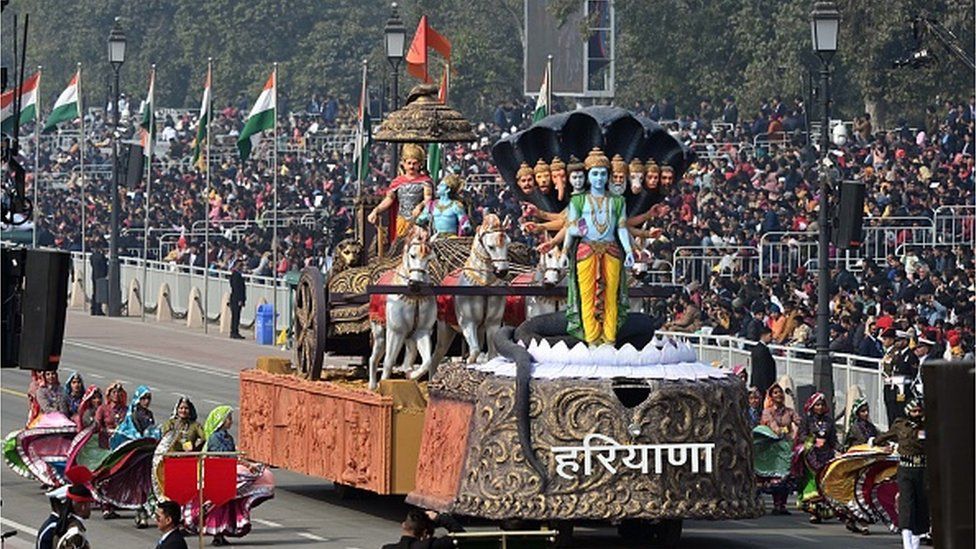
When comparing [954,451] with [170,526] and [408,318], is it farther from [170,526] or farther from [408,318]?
[408,318]

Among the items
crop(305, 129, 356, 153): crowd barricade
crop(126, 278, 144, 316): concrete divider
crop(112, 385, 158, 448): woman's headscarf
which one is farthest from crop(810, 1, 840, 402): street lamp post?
crop(305, 129, 356, 153): crowd barricade

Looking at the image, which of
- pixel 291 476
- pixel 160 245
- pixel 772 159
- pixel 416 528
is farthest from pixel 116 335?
pixel 416 528

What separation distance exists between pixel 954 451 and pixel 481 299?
17.3m

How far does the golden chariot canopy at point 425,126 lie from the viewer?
29828mm

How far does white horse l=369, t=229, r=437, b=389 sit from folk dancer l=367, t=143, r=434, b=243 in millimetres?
1569

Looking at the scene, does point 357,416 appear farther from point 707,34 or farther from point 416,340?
point 707,34

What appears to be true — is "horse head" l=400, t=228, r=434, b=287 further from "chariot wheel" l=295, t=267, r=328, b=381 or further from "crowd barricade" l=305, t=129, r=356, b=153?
"crowd barricade" l=305, t=129, r=356, b=153

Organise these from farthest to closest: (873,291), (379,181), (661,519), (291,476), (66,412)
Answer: (379,181), (873,291), (291,476), (66,412), (661,519)

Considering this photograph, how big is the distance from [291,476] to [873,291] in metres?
11.9

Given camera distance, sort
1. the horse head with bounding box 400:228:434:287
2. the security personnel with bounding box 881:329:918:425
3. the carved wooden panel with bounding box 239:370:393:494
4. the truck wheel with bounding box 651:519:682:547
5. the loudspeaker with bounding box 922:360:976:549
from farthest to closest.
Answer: the security personnel with bounding box 881:329:918:425
the carved wooden panel with bounding box 239:370:393:494
the horse head with bounding box 400:228:434:287
the truck wheel with bounding box 651:519:682:547
the loudspeaker with bounding box 922:360:976:549

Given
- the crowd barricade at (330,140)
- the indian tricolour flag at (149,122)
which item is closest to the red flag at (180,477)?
the indian tricolour flag at (149,122)

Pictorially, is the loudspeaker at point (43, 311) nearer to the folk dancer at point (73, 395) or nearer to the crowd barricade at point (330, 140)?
the folk dancer at point (73, 395)

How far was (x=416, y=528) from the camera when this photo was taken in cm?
1733

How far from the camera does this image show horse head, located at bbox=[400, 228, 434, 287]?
26406mm
